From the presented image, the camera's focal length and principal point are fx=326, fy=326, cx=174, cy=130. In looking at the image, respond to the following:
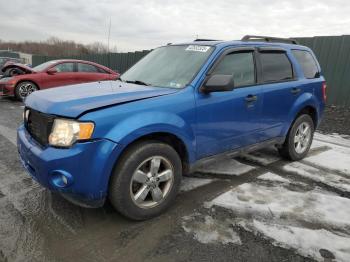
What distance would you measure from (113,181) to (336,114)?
8.26 metres

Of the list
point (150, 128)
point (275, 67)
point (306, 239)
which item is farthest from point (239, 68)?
point (306, 239)

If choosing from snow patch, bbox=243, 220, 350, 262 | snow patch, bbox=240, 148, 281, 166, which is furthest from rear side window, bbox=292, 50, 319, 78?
snow patch, bbox=243, 220, 350, 262

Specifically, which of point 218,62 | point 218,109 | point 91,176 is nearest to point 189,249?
point 91,176

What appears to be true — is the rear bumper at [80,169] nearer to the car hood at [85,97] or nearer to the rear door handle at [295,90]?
the car hood at [85,97]

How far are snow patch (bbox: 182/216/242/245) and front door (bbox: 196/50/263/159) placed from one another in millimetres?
747

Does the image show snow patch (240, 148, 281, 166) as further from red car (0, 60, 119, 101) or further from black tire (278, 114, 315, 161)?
red car (0, 60, 119, 101)

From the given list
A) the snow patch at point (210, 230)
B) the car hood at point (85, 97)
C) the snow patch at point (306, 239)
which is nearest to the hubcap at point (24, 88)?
the car hood at point (85, 97)

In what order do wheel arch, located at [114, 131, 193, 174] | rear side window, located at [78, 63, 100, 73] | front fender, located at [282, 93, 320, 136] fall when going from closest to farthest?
wheel arch, located at [114, 131, 193, 174], front fender, located at [282, 93, 320, 136], rear side window, located at [78, 63, 100, 73]

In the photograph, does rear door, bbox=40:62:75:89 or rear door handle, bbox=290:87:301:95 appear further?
rear door, bbox=40:62:75:89

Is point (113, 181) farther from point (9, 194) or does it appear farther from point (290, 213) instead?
point (290, 213)

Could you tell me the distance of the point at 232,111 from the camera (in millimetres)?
3850

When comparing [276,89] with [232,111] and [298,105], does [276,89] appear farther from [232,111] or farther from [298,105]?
[232,111]

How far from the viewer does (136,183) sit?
10.3 ft

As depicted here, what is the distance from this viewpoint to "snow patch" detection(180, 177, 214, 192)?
13.2 feet
